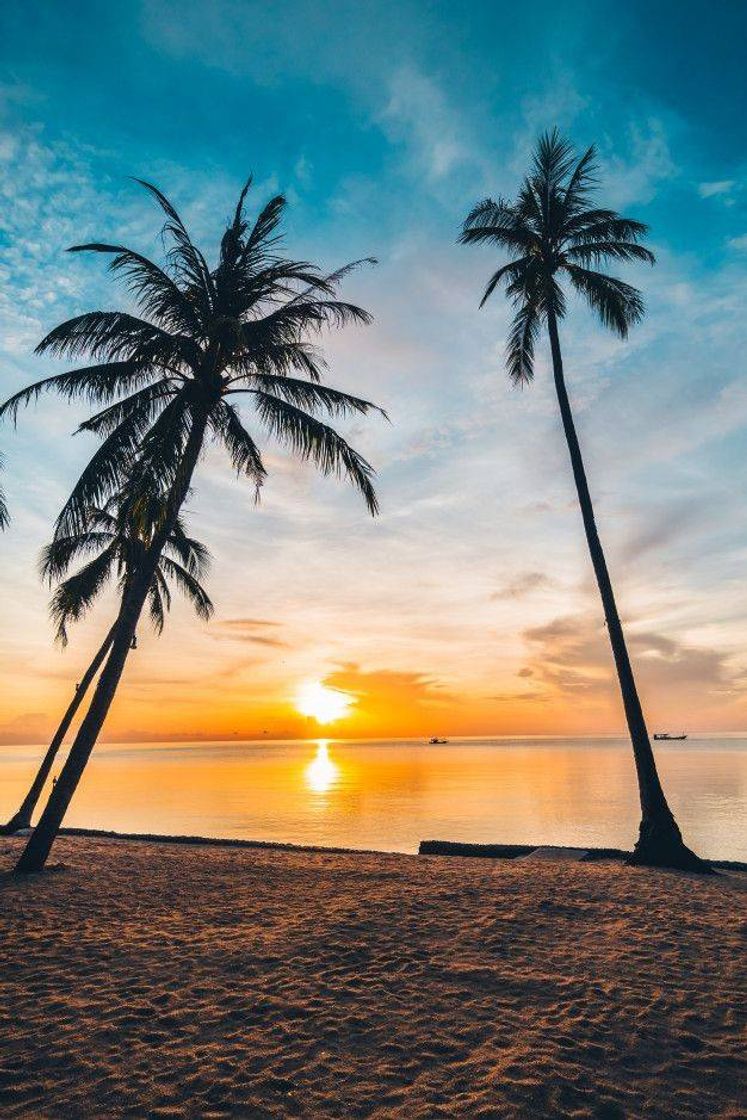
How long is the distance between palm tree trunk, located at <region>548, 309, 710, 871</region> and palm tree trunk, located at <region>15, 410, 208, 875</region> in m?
8.16

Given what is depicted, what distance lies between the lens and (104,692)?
9984 mm

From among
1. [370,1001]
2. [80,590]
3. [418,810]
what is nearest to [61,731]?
[80,590]

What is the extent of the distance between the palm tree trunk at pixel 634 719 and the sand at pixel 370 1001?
1870 mm

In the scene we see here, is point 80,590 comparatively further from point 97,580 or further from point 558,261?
point 558,261

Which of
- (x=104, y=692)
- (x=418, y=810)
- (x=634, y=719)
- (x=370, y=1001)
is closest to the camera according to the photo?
(x=370, y=1001)

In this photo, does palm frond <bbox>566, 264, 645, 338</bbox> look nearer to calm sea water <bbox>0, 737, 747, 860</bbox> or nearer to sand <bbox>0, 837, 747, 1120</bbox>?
sand <bbox>0, 837, 747, 1120</bbox>

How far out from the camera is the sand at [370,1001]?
3668 mm

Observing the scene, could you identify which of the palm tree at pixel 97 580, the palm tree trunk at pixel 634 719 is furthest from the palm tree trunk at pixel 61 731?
the palm tree trunk at pixel 634 719

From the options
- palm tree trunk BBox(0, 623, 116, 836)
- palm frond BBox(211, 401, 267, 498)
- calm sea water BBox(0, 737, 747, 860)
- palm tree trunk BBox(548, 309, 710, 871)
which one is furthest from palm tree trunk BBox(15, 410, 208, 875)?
calm sea water BBox(0, 737, 747, 860)

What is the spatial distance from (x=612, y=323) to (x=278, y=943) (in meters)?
13.9

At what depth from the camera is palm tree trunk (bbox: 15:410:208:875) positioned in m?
9.69

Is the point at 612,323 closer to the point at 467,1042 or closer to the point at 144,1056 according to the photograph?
the point at 467,1042

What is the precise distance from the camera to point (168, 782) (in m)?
57.7

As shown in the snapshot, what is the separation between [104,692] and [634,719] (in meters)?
10.2
